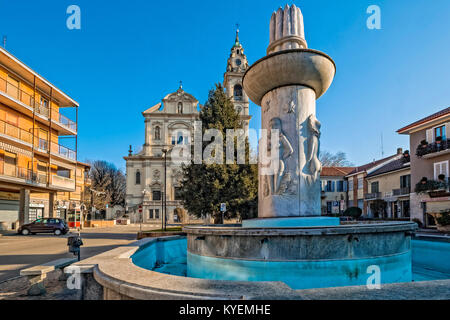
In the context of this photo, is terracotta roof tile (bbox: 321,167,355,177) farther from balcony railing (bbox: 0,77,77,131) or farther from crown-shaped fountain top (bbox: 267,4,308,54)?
crown-shaped fountain top (bbox: 267,4,308,54)

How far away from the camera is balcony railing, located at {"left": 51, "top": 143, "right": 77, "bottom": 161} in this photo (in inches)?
1193

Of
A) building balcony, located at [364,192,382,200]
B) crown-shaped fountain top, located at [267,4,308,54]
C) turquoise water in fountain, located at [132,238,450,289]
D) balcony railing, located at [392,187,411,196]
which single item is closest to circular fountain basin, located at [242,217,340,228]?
turquoise water in fountain, located at [132,238,450,289]

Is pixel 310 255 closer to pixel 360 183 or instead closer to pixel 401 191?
pixel 401 191

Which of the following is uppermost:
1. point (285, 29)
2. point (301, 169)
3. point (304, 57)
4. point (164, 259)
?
point (285, 29)

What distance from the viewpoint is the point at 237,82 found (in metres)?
57.5

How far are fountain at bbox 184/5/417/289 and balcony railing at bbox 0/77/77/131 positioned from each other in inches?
941

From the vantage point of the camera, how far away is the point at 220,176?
20.2m

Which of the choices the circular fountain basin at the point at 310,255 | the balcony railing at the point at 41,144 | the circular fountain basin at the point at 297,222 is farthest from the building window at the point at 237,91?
the circular fountain basin at the point at 310,255

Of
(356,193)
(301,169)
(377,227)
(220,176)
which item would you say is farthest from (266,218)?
(356,193)

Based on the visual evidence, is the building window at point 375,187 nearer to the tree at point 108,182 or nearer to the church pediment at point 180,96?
the church pediment at point 180,96

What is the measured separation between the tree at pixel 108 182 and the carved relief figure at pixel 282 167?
51111mm

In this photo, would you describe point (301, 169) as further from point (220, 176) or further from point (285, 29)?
point (220, 176)

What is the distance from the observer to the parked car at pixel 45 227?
23.6m
